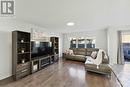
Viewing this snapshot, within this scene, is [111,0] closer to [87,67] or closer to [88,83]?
[88,83]

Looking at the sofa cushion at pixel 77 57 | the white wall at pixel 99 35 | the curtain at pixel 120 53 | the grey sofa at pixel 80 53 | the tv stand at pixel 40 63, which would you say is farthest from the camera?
the white wall at pixel 99 35

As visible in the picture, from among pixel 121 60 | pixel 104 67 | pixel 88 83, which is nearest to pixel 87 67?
pixel 104 67

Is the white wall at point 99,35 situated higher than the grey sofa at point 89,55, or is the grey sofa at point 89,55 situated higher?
the white wall at point 99,35

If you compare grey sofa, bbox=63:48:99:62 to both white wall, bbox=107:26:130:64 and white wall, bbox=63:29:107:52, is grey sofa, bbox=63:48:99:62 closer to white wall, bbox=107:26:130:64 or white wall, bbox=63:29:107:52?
white wall, bbox=63:29:107:52

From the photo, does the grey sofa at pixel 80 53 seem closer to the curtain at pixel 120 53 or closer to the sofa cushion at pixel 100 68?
the curtain at pixel 120 53

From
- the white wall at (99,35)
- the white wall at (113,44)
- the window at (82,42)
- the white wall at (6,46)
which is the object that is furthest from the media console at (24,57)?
the white wall at (113,44)

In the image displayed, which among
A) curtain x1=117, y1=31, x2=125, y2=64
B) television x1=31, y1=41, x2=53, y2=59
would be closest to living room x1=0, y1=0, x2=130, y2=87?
curtain x1=117, y1=31, x2=125, y2=64

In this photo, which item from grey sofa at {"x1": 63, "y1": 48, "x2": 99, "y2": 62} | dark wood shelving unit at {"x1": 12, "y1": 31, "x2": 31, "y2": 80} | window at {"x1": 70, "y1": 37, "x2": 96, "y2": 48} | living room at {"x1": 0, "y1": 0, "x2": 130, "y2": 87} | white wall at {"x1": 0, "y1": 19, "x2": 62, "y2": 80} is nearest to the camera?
living room at {"x1": 0, "y1": 0, "x2": 130, "y2": 87}

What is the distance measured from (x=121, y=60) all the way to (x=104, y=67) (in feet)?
8.36

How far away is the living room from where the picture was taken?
122 inches

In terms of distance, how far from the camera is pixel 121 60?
6.04m

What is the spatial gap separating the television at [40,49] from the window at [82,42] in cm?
272

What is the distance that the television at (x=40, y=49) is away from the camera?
5.03m

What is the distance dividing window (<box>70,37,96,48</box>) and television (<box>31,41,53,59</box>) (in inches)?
107
